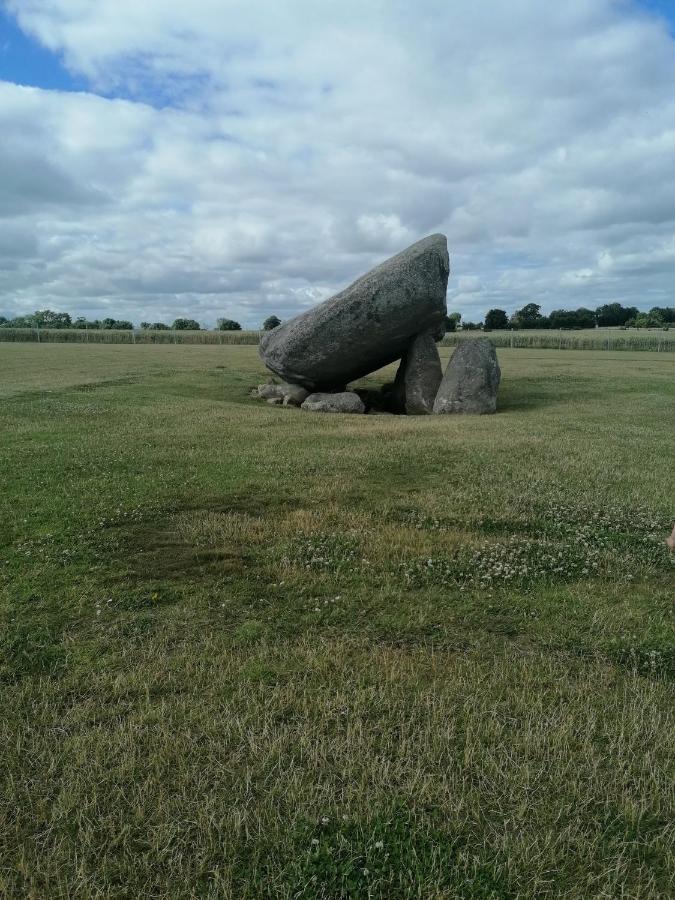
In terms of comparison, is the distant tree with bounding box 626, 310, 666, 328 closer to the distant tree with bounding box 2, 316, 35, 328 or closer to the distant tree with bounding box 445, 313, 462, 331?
the distant tree with bounding box 445, 313, 462, 331

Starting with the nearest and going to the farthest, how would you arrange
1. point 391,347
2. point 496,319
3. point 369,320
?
point 369,320 < point 391,347 < point 496,319

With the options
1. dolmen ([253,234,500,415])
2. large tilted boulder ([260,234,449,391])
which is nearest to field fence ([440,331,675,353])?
dolmen ([253,234,500,415])

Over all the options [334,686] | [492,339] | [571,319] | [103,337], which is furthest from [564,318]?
[334,686]

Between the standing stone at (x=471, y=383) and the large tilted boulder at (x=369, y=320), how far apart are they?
1.76 m

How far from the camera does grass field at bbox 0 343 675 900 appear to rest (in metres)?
3.21

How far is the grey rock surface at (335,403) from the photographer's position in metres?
20.8

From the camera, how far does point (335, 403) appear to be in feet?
68.4

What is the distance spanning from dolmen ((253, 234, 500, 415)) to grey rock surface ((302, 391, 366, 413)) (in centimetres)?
3

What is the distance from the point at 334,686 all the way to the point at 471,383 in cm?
1698

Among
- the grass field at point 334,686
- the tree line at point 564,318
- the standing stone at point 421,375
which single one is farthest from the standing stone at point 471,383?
the tree line at point 564,318

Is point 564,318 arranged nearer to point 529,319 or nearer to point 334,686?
point 529,319

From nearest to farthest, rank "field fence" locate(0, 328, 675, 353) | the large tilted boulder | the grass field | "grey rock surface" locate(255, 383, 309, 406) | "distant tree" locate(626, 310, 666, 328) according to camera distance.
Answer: the grass field < the large tilted boulder < "grey rock surface" locate(255, 383, 309, 406) < "field fence" locate(0, 328, 675, 353) < "distant tree" locate(626, 310, 666, 328)

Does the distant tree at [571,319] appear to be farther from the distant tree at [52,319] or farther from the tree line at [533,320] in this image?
the distant tree at [52,319]

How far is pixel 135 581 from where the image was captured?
6.61m
